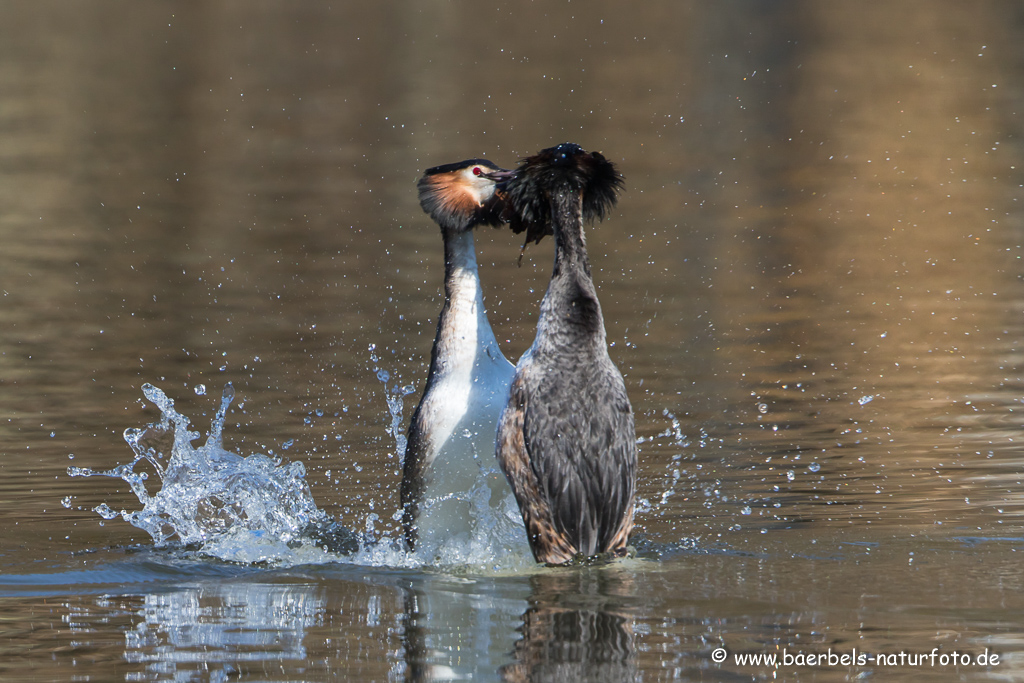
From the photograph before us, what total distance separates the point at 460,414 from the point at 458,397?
92mm

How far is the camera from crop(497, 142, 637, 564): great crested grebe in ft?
22.7

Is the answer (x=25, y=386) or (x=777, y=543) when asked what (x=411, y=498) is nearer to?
(x=777, y=543)

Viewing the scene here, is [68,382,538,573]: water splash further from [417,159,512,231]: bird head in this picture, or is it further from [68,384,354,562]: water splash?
[417,159,512,231]: bird head

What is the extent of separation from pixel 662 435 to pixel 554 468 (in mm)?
2886

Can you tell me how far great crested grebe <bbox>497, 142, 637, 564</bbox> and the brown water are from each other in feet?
0.84

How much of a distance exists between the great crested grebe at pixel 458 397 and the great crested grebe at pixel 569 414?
520mm

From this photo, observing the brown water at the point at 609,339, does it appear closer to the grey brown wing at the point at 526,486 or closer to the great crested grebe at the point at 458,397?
the grey brown wing at the point at 526,486

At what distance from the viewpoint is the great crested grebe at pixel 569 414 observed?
22.7ft

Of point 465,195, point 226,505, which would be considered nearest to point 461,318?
point 465,195

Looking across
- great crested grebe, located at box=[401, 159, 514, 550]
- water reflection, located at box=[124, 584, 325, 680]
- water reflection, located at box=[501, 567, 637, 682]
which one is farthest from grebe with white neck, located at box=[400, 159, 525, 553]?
water reflection, located at box=[124, 584, 325, 680]

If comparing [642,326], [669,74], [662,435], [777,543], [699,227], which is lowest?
[777,543]

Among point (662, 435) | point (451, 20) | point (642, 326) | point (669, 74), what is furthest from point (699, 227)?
point (451, 20)

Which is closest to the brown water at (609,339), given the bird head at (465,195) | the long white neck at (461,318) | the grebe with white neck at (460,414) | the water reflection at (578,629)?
the water reflection at (578,629)

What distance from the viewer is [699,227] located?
18641mm
